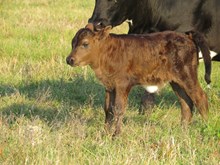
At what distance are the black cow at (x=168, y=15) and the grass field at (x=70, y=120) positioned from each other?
977 mm

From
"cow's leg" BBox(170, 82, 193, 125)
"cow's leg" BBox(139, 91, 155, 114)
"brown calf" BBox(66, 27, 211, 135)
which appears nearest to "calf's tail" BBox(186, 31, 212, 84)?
"brown calf" BBox(66, 27, 211, 135)

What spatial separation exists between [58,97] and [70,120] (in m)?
1.88

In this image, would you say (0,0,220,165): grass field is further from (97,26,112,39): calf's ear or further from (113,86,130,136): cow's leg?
(97,26,112,39): calf's ear

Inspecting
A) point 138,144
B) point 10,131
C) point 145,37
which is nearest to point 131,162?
point 138,144

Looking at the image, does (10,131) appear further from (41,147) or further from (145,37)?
(145,37)

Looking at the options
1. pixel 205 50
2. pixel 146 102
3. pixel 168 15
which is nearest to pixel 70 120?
pixel 146 102

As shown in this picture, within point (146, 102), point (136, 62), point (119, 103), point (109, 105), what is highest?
point (136, 62)

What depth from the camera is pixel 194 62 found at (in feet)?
20.1

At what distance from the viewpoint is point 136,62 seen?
19.1 ft

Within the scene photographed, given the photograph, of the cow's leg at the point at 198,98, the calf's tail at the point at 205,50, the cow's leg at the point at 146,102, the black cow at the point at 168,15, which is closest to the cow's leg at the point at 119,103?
the cow's leg at the point at 198,98

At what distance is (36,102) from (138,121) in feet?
4.98

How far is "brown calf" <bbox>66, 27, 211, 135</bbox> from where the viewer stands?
5.57m

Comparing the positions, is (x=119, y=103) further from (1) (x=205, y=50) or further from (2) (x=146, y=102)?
(2) (x=146, y=102)

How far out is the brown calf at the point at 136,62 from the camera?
5.57 m
